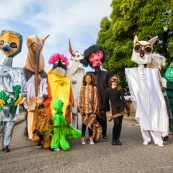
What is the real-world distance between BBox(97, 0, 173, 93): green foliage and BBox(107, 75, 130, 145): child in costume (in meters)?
8.14

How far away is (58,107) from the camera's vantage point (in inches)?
240

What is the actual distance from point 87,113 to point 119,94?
0.85 meters

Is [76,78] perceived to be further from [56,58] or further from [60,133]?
[60,133]

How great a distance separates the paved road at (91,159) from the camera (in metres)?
4.34

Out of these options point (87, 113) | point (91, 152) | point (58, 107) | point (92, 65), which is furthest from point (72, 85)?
point (91, 152)

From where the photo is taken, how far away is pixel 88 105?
6.77 metres

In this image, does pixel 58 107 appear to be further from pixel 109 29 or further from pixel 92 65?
pixel 109 29

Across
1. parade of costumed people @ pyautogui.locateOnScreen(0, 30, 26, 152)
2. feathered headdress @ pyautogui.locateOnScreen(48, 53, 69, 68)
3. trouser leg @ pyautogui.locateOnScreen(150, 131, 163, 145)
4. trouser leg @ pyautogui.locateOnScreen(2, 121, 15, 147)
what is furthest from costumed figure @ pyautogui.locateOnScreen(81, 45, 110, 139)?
trouser leg @ pyautogui.locateOnScreen(2, 121, 15, 147)

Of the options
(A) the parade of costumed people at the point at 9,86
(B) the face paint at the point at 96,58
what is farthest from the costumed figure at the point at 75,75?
(A) the parade of costumed people at the point at 9,86

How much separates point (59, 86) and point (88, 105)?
33.6 inches

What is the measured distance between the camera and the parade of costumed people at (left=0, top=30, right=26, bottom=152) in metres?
5.87

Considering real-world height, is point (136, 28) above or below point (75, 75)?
above

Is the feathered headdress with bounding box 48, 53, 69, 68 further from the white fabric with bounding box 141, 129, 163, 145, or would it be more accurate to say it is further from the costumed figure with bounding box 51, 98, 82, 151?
the white fabric with bounding box 141, 129, 163, 145

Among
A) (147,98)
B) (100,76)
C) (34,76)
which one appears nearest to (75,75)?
(100,76)
